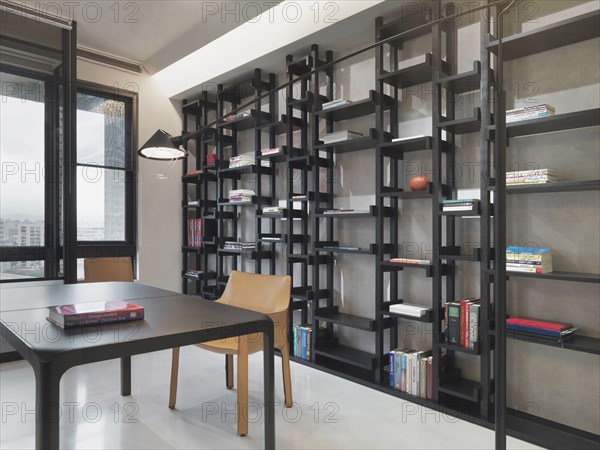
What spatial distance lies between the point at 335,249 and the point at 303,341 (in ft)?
2.91

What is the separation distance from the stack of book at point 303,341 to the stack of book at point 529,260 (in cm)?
181

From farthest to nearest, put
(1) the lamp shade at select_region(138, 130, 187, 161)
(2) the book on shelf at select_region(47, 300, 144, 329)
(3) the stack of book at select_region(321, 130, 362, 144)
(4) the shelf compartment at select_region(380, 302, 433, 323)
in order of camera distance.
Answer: (3) the stack of book at select_region(321, 130, 362, 144), (1) the lamp shade at select_region(138, 130, 187, 161), (4) the shelf compartment at select_region(380, 302, 433, 323), (2) the book on shelf at select_region(47, 300, 144, 329)

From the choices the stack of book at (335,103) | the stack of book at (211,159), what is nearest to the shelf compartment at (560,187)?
the stack of book at (335,103)

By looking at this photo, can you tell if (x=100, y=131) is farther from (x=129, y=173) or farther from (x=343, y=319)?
(x=343, y=319)

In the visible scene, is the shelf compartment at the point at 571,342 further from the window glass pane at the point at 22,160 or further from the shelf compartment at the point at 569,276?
the window glass pane at the point at 22,160

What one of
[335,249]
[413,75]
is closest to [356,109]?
[413,75]

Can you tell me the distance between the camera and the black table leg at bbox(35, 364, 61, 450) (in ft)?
4.22

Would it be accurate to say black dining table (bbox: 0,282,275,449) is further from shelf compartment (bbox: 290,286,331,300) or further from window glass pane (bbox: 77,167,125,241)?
window glass pane (bbox: 77,167,125,241)

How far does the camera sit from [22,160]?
3.83 meters

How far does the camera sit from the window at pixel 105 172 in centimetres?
456

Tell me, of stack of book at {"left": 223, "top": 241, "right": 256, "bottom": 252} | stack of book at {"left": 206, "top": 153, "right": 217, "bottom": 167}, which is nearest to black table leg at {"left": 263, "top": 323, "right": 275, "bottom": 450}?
stack of book at {"left": 223, "top": 241, "right": 256, "bottom": 252}

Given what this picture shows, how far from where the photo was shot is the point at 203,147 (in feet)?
16.3

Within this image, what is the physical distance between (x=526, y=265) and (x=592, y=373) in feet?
2.31

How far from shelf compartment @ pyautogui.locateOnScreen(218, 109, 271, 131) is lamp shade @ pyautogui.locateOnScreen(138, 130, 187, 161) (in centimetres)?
115
